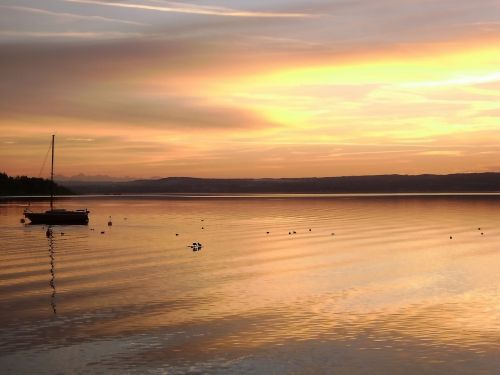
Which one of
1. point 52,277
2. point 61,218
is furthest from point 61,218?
point 52,277

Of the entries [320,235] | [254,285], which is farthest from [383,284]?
[320,235]

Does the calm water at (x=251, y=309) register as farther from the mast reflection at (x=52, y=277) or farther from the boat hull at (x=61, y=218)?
A: the boat hull at (x=61, y=218)

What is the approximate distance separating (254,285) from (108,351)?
1726 cm

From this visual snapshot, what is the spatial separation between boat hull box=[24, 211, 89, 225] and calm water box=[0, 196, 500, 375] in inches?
1484

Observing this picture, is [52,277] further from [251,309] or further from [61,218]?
[61,218]

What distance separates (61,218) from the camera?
341ft

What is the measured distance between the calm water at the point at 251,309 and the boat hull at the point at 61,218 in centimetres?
3769

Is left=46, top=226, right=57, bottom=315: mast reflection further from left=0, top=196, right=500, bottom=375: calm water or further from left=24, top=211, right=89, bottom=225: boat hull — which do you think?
left=24, top=211, right=89, bottom=225: boat hull

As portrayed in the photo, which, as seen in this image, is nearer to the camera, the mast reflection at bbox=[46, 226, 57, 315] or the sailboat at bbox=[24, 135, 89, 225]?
the mast reflection at bbox=[46, 226, 57, 315]

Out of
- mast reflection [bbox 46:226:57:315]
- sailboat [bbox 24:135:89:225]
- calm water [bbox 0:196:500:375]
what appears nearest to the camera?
calm water [bbox 0:196:500:375]

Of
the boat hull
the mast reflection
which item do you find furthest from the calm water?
the boat hull

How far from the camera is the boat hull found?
103 meters

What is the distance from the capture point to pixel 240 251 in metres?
62.2

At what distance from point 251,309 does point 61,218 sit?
78.0 meters
